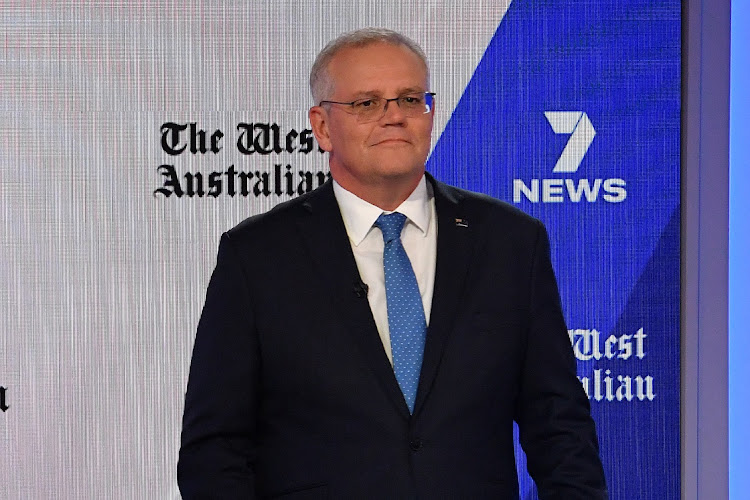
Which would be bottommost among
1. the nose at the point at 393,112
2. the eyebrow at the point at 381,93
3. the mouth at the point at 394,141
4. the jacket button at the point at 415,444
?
the jacket button at the point at 415,444

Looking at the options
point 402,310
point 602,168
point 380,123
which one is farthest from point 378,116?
point 602,168

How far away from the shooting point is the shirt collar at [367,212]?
6.81ft

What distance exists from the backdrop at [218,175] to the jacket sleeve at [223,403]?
1.00 metres

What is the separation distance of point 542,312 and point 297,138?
3.98ft

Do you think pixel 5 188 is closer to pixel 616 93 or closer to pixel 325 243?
pixel 325 243

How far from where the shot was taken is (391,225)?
2066mm

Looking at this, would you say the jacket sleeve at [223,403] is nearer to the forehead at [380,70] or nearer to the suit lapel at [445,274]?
the suit lapel at [445,274]

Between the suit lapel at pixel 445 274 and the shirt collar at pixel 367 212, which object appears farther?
the shirt collar at pixel 367 212

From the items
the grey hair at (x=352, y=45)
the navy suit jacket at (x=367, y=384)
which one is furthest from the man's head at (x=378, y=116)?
the navy suit jacket at (x=367, y=384)

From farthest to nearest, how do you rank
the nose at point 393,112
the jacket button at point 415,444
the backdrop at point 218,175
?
the backdrop at point 218,175 < the nose at point 393,112 < the jacket button at point 415,444

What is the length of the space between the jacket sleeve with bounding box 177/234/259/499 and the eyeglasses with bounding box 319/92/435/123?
1.38 feet

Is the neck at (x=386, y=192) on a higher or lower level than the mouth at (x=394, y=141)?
lower

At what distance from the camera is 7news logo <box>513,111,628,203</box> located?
2.98 metres

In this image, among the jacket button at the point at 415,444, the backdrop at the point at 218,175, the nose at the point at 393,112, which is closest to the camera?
the jacket button at the point at 415,444
